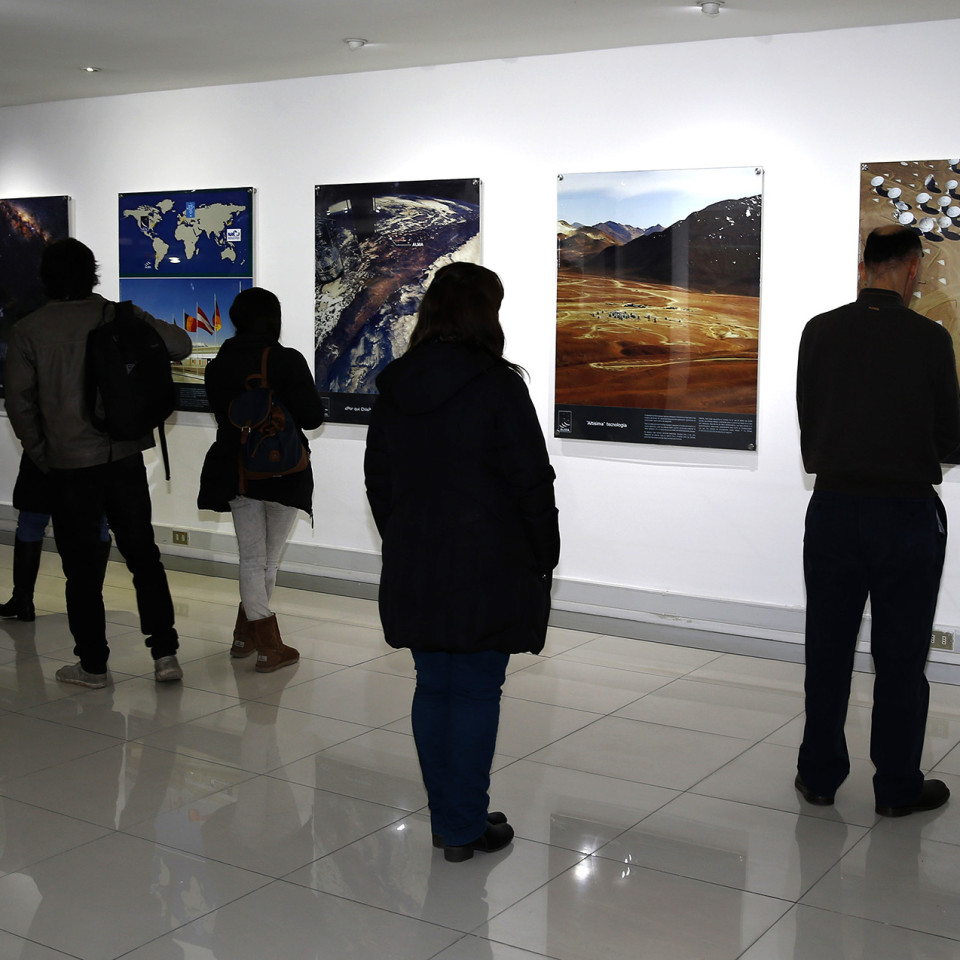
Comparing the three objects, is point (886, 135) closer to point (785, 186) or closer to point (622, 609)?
point (785, 186)

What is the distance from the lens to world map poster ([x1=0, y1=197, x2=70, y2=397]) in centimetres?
748

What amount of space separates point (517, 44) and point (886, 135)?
70.8 inches

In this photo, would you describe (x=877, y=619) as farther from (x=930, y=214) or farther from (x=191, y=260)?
(x=191, y=260)

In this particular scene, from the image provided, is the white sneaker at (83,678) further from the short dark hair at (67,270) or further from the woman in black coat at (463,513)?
the woman in black coat at (463,513)

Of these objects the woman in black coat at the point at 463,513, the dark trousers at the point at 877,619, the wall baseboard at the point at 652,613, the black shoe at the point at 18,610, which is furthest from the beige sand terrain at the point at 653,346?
the black shoe at the point at 18,610

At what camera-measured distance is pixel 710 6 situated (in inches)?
184

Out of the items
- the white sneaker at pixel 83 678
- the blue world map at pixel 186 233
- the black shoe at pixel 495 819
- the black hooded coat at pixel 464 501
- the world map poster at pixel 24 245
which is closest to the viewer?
the black hooded coat at pixel 464 501

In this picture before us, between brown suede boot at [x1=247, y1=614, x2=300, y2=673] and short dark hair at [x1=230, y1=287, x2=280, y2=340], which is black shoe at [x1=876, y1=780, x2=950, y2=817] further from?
short dark hair at [x1=230, y1=287, x2=280, y2=340]

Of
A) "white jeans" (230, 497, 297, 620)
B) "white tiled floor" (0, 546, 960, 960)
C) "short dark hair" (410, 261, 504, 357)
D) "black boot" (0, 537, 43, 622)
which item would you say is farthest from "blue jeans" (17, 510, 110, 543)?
"short dark hair" (410, 261, 504, 357)

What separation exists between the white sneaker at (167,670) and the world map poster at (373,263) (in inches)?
81.6

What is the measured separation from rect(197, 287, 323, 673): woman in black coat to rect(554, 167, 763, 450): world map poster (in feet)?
Answer: 5.26

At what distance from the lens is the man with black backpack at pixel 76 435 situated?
438cm

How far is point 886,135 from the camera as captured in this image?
4.95 m

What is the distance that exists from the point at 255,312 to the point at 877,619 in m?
2.69
